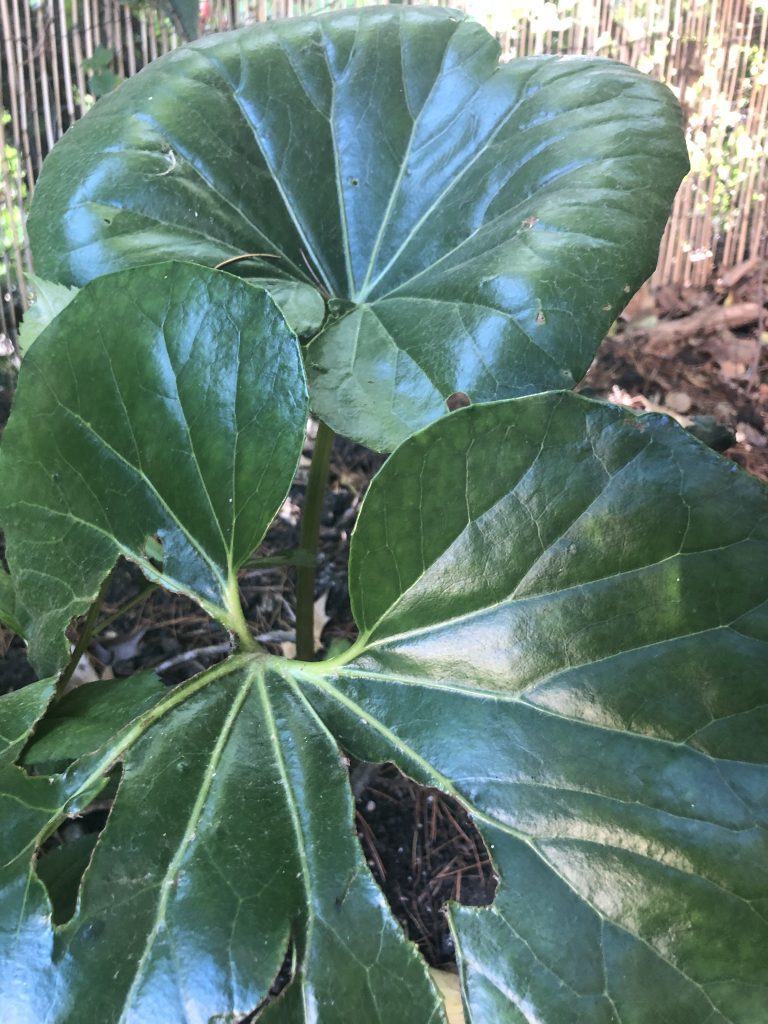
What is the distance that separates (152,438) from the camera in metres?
0.66

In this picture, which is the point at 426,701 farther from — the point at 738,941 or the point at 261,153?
the point at 261,153

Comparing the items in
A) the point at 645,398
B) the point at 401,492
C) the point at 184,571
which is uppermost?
the point at 401,492

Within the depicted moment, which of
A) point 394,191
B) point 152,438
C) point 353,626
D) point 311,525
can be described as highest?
point 394,191

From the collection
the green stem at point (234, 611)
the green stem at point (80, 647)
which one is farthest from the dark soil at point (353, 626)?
the green stem at point (234, 611)

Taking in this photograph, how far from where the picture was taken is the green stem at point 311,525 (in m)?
0.95

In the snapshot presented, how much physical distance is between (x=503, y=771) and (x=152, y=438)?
1.30ft

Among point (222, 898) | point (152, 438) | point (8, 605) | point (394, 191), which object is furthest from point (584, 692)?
point (394, 191)

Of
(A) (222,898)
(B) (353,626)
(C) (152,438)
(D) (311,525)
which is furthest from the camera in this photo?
(B) (353,626)

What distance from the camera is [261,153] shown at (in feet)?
3.32

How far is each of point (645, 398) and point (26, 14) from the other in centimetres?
160

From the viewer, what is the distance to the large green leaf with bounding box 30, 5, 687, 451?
2.47ft

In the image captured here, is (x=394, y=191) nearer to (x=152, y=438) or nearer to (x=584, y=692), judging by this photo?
(x=152, y=438)

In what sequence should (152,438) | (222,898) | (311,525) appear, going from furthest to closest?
(311,525)
(152,438)
(222,898)

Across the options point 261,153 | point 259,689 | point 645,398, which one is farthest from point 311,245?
point 645,398
